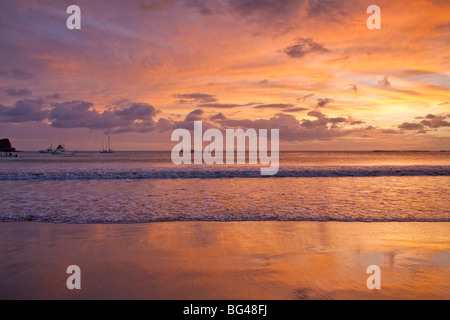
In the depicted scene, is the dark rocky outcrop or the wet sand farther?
the dark rocky outcrop

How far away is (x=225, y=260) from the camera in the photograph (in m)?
5.84

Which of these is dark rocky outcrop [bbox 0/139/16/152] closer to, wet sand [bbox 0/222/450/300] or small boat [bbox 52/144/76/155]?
small boat [bbox 52/144/76/155]

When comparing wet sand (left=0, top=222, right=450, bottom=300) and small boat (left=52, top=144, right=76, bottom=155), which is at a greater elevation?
small boat (left=52, top=144, right=76, bottom=155)

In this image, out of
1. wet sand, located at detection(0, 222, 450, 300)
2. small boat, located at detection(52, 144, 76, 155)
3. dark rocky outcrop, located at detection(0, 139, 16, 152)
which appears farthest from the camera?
dark rocky outcrop, located at detection(0, 139, 16, 152)

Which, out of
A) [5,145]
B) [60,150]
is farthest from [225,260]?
[5,145]

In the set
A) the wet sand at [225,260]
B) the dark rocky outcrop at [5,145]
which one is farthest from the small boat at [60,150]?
the wet sand at [225,260]

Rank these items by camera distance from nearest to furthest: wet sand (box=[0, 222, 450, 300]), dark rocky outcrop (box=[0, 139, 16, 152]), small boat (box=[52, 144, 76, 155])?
wet sand (box=[0, 222, 450, 300]), small boat (box=[52, 144, 76, 155]), dark rocky outcrop (box=[0, 139, 16, 152])

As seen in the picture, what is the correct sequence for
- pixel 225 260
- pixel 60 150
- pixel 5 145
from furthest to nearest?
pixel 5 145
pixel 60 150
pixel 225 260

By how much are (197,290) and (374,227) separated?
6176 mm

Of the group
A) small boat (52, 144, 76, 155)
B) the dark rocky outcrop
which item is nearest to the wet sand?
small boat (52, 144, 76, 155)

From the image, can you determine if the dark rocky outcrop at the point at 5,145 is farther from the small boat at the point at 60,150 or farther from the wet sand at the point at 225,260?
the wet sand at the point at 225,260

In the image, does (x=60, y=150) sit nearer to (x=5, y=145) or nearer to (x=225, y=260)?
(x=5, y=145)

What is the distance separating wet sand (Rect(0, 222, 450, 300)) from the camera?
456 centimetres
